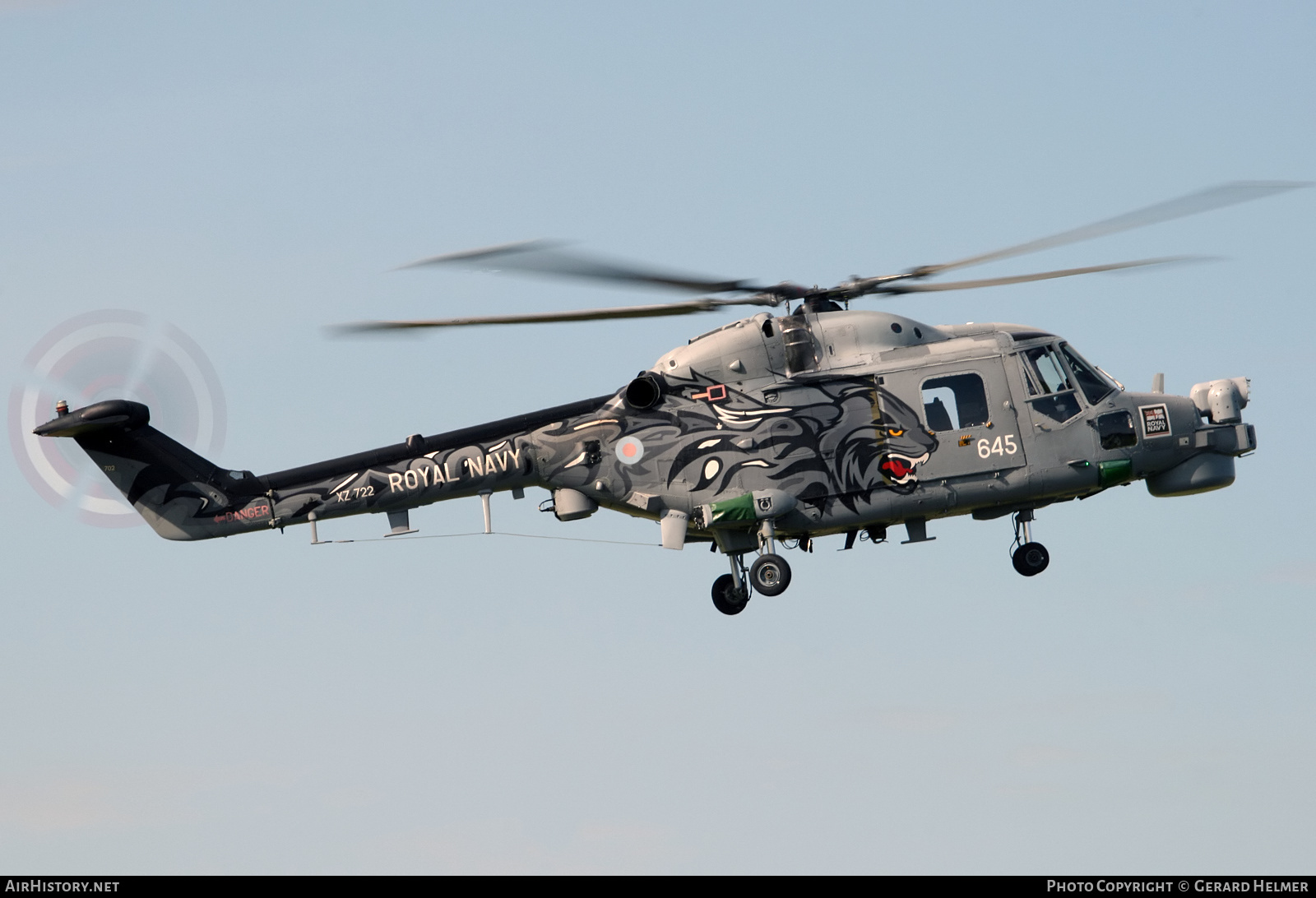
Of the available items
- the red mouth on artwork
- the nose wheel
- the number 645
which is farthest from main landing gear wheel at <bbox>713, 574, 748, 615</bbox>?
the number 645

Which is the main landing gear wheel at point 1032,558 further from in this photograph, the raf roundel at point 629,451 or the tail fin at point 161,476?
the tail fin at point 161,476

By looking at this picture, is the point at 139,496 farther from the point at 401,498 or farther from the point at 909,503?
the point at 909,503

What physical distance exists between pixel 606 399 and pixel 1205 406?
1144cm

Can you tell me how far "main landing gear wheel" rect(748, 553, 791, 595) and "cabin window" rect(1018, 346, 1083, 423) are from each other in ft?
18.2

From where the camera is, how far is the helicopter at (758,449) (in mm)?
28609

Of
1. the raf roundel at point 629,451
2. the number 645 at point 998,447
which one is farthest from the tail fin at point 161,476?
the number 645 at point 998,447

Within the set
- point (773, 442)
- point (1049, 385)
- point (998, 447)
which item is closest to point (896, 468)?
point (998, 447)

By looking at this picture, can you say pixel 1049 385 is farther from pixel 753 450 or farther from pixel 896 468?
pixel 753 450

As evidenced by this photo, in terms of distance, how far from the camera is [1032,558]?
98.2 feet

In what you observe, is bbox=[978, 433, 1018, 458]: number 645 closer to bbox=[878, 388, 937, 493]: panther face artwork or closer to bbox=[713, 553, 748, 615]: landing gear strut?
bbox=[878, 388, 937, 493]: panther face artwork

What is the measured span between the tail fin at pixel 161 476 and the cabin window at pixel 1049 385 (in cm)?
1441

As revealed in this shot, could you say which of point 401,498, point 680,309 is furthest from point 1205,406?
point 401,498

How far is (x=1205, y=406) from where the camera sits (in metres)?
29.7

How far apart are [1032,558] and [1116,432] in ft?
9.47
